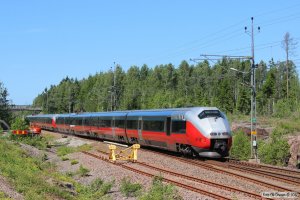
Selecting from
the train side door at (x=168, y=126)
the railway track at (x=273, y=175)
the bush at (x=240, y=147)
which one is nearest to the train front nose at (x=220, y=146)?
the railway track at (x=273, y=175)

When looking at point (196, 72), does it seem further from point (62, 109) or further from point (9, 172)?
point (9, 172)

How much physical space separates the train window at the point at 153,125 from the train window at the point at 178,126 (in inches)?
66.9

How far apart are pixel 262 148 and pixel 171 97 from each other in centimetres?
6289

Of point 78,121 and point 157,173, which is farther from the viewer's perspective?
point 78,121

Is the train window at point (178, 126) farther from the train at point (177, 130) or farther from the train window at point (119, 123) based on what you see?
the train window at point (119, 123)

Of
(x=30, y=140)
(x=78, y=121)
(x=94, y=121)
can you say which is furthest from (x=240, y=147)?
(x=78, y=121)

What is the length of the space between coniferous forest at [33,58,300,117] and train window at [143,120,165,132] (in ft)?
169

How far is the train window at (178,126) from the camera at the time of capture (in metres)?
26.5

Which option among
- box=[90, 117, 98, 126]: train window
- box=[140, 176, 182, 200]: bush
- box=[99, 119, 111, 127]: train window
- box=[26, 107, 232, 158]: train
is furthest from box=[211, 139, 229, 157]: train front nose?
box=[90, 117, 98, 126]: train window

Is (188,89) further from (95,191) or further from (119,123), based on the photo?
(95,191)

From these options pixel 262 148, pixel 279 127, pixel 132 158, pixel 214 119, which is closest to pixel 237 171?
pixel 214 119

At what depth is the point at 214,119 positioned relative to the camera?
25625mm

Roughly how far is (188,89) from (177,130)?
3937 inches

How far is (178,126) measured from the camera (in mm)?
27266
